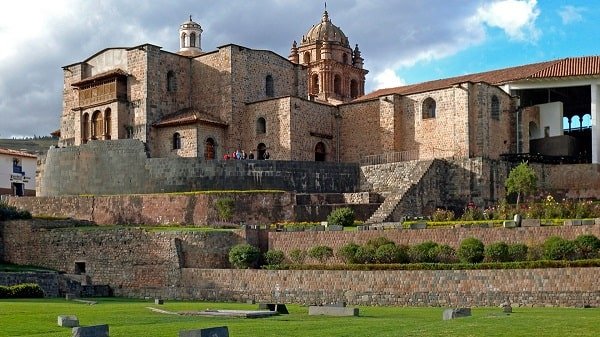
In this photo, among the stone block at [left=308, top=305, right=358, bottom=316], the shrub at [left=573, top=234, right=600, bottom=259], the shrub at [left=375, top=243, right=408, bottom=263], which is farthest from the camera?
the shrub at [left=375, top=243, right=408, bottom=263]

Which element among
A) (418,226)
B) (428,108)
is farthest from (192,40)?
(418,226)

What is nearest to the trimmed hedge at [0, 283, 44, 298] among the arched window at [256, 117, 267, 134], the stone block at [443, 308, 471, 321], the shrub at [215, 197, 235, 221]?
the shrub at [215, 197, 235, 221]

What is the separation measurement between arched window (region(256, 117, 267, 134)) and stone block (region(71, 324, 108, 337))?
36263 mm

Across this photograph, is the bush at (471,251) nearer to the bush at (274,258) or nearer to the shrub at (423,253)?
the shrub at (423,253)

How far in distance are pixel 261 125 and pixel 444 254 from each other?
72.2 ft

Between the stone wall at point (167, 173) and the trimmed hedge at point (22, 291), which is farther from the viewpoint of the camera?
the stone wall at point (167, 173)

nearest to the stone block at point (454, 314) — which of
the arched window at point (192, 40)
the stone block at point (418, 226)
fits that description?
the stone block at point (418, 226)

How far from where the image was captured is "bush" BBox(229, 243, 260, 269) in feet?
111

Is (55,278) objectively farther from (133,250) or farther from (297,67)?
(297,67)

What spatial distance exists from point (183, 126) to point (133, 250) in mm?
14199

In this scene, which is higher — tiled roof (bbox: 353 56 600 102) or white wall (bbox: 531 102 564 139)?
tiled roof (bbox: 353 56 600 102)

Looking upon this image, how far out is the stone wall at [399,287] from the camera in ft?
87.6

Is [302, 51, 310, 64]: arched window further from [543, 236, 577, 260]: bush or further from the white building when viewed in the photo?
[543, 236, 577, 260]: bush

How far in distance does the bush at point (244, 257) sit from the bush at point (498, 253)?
9577 millimetres
